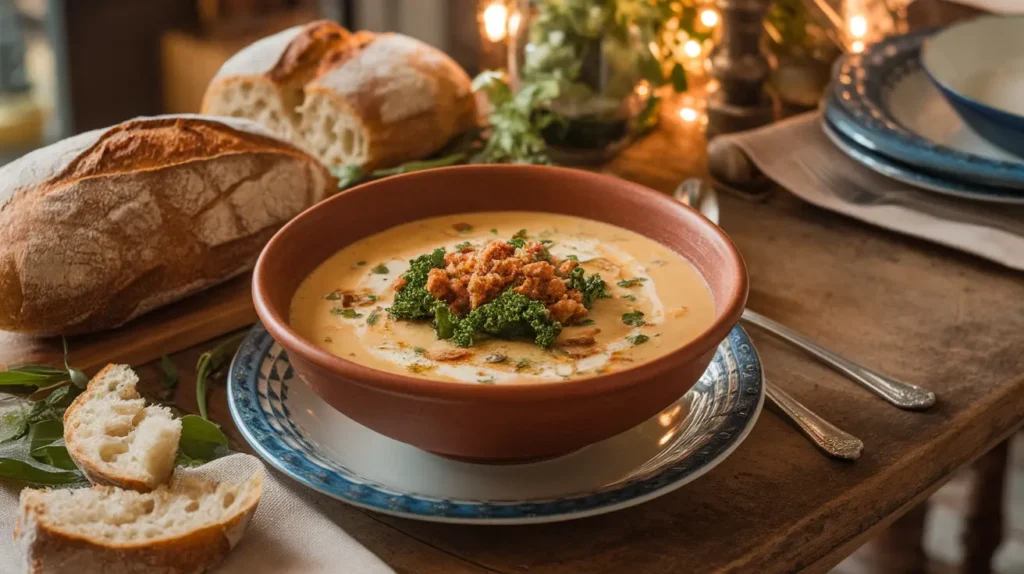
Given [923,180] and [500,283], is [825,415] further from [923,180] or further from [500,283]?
[923,180]

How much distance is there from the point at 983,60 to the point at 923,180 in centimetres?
40

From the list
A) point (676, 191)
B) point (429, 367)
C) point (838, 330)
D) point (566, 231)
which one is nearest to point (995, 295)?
point (838, 330)

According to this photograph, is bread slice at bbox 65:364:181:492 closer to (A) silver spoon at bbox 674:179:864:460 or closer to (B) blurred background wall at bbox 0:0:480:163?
(A) silver spoon at bbox 674:179:864:460

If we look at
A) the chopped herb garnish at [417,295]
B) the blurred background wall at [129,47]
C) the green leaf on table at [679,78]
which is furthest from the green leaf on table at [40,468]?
the blurred background wall at [129,47]

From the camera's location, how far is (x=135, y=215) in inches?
58.8

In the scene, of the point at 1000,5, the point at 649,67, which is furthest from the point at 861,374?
the point at 1000,5

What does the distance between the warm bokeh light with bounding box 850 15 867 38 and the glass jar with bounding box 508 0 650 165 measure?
0.58 metres

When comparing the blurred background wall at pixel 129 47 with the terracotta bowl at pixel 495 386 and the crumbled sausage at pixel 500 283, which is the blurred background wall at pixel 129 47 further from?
the crumbled sausage at pixel 500 283

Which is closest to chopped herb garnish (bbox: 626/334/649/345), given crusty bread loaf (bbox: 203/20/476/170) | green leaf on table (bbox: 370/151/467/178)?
green leaf on table (bbox: 370/151/467/178)

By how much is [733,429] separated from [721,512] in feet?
0.29

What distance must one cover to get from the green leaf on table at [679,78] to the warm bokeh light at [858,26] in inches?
16.5

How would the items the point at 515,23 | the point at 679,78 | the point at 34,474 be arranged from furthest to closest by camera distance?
the point at 679,78
the point at 515,23
the point at 34,474

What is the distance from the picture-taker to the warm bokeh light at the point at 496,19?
105 inches

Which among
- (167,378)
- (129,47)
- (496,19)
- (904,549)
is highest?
(496,19)
